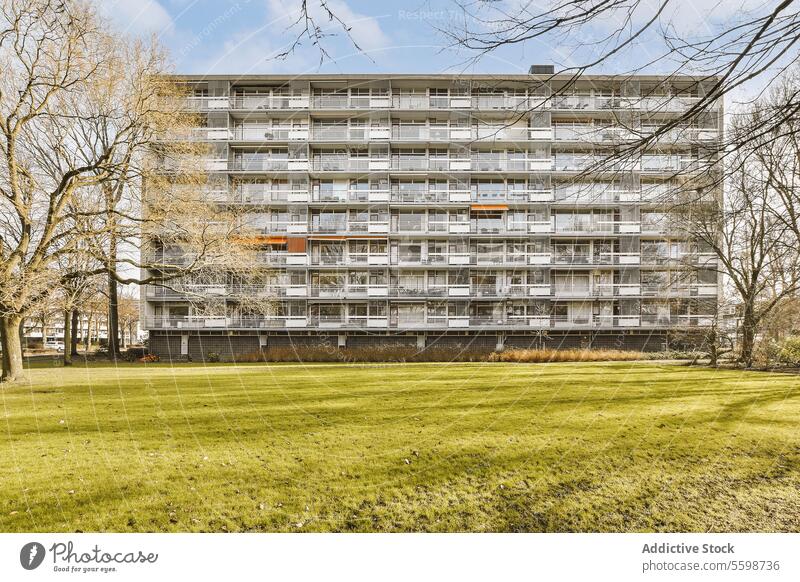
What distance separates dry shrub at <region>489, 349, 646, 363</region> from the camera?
7718 mm

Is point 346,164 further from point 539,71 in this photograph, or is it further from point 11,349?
point 539,71

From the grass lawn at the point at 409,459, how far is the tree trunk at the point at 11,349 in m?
0.83

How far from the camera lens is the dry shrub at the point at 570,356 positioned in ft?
25.3

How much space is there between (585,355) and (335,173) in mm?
11815

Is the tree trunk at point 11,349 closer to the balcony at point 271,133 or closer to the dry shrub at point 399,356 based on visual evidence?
the dry shrub at point 399,356

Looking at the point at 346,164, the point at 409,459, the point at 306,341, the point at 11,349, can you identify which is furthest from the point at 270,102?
the point at 409,459

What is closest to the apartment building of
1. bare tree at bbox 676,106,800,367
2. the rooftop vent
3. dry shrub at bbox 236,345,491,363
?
dry shrub at bbox 236,345,491,363

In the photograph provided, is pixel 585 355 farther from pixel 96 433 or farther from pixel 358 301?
pixel 358 301

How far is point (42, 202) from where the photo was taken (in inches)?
221

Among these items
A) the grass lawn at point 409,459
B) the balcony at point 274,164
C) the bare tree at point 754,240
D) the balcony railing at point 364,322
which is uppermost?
the balcony at point 274,164

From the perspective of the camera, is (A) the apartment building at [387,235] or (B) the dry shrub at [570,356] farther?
(A) the apartment building at [387,235]

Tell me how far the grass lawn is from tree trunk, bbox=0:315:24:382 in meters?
0.83

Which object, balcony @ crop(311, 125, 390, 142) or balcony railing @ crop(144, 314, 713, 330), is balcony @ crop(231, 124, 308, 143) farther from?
balcony railing @ crop(144, 314, 713, 330)

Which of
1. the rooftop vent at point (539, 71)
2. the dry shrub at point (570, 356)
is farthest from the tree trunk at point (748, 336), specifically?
the rooftop vent at point (539, 71)
